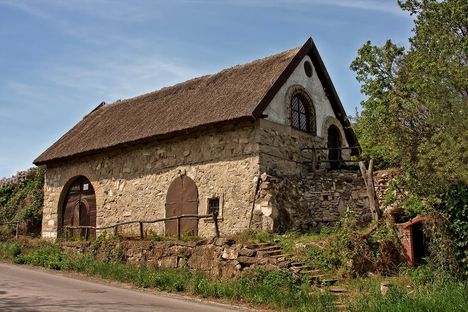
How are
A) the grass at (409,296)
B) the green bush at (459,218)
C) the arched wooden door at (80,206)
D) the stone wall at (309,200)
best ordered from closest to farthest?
the grass at (409,296) < the green bush at (459,218) < the stone wall at (309,200) < the arched wooden door at (80,206)

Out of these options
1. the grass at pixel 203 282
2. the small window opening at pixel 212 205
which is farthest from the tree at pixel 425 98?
the small window opening at pixel 212 205

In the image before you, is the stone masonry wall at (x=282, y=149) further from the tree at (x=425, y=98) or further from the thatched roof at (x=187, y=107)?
the tree at (x=425, y=98)

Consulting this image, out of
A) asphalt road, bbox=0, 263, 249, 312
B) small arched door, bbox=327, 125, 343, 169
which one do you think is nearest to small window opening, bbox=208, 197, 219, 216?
asphalt road, bbox=0, 263, 249, 312

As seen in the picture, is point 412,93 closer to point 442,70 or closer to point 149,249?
point 442,70

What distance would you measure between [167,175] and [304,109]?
580cm

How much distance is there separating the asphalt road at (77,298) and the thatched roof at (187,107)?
6639mm

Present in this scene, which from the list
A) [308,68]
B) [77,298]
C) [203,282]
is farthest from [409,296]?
[308,68]

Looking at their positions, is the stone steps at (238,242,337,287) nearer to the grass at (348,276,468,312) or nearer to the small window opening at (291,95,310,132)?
the grass at (348,276,468,312)

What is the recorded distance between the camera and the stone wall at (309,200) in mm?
16156

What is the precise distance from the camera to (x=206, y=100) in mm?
19234

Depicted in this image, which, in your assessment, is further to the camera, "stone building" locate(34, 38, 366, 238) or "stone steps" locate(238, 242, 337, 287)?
"stone building" locate(34, 38, 366, 238)

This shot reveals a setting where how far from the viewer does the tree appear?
36.7 ft

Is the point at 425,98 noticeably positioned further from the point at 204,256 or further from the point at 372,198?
the point at 204,256

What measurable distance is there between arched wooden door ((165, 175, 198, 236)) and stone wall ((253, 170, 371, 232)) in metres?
2.65
